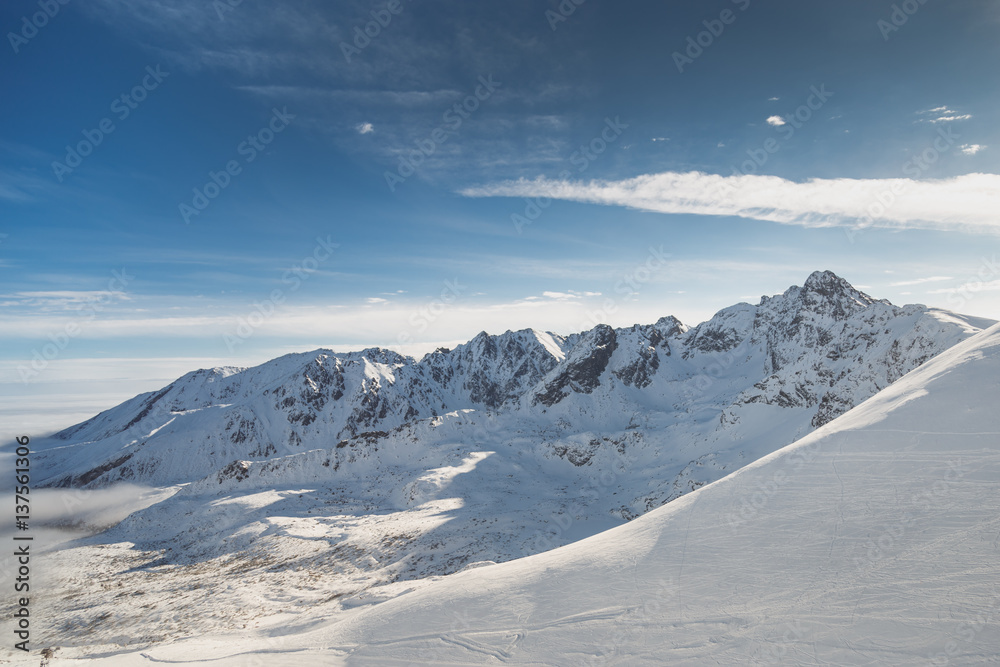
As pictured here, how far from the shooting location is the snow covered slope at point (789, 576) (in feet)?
18.9

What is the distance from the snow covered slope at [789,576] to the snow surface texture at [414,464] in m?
9.02

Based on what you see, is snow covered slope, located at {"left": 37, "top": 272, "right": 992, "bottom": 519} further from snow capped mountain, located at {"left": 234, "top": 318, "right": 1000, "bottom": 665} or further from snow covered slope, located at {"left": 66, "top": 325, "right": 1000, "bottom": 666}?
snow capped mountain, located at {"left": 234, "top": 318, "right": 1000, "bottom": 665}

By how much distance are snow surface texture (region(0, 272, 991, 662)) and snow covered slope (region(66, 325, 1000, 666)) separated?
9024 millimetres

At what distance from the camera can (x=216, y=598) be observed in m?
25.6

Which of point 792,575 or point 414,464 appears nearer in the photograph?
point 792,575

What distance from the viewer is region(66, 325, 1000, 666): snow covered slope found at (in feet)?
18.9

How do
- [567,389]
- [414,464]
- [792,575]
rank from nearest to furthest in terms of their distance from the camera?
[792,575] → [414,464] → [567,389]

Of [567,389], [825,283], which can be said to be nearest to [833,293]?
[825,283]

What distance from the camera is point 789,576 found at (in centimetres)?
704

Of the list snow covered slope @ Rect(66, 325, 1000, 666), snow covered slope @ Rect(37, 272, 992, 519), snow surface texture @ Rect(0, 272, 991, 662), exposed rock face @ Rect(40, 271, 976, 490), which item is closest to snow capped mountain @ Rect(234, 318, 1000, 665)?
snow covered slope @ Rect(66, 325, 1000, 666)

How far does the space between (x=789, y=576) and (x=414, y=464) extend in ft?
209

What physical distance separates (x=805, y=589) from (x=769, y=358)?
118250mm

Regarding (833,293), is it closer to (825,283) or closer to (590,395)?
(825,283)

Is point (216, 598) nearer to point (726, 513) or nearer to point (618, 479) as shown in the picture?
point (726, 513)
